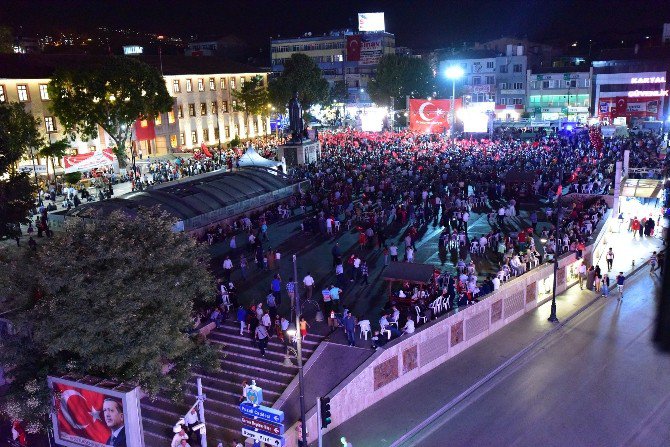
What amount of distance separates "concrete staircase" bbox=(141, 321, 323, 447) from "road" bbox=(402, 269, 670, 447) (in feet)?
12.9

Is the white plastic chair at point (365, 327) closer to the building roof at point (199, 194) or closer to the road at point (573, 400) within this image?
the road at point (573, 400)

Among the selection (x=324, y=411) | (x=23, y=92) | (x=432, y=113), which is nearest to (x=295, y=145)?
(x=432, y=113)

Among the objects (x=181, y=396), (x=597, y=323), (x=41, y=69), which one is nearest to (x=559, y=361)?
(x=597, y=323)

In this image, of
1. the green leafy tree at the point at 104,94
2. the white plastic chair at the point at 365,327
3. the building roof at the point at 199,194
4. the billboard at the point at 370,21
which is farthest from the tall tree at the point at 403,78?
the white plastic chair at the point at 365,327

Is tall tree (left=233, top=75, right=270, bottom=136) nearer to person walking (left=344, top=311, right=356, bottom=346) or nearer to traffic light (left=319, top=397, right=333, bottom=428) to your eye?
person walking (left=344, top=311, right=356, bottom=346)

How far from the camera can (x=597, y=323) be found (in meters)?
20.7

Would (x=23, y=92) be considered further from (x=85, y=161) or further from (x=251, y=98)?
(x=251, y=98)

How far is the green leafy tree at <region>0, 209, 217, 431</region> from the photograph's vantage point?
40.7ft

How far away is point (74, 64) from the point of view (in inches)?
1809

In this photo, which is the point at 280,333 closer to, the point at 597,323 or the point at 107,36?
the point at 597,323

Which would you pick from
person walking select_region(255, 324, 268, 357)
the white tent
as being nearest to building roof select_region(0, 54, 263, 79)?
the white tent

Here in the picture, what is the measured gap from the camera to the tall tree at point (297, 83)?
6988 cm

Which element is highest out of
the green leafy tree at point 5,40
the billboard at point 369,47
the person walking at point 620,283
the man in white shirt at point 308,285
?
the billboard at point 369,47

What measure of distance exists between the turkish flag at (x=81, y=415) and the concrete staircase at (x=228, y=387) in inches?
73.6
